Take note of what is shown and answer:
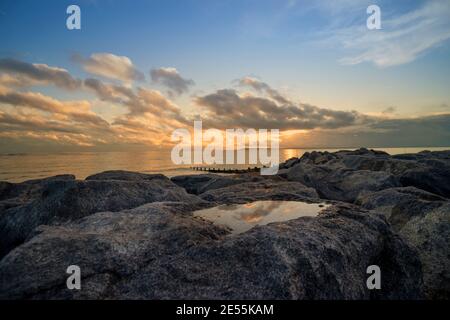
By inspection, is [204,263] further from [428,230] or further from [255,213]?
[428,230]

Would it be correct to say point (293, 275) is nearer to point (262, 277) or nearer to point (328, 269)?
point (262, 277)

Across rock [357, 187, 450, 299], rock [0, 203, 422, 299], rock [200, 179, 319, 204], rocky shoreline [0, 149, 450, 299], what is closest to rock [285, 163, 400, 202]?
rock [200, 179, 319, 204]

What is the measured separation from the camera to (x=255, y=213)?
10195 mm

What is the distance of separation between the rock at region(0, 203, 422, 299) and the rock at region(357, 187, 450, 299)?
1458 mm

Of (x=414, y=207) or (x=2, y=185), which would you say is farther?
(x=2, y=185)

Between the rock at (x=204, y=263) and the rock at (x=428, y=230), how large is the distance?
57.4 inches

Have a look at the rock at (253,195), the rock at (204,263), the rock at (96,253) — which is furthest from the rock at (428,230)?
the rock at (96,253)

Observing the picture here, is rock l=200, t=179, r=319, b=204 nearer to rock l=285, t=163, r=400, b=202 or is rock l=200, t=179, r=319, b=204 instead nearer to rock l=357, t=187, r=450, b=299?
rock l=357, t=187, r=450, b=299

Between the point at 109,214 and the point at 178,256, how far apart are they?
11.5 feet

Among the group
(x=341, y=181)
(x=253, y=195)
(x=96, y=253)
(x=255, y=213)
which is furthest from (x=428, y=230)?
(x=341, y=181)

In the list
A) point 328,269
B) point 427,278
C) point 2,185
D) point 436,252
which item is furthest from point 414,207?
point 2,185

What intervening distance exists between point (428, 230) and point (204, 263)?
8.73 metres

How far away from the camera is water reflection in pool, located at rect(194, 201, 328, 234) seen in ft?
29.6
